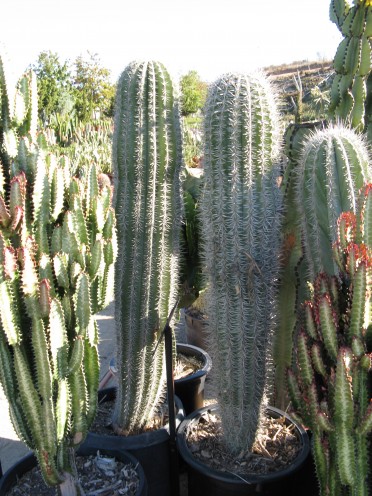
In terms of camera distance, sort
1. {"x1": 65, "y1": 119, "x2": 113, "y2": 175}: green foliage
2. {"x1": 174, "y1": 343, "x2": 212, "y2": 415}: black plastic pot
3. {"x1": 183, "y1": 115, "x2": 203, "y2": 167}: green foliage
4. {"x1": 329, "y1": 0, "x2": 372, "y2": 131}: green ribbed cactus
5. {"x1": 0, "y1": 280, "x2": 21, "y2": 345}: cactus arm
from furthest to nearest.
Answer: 1. {"x1": 65, "y1": 119, "x2": 113, "y2": 175}: green foliage
2. {"x1": 183, "y1": 115, "x2": 203, "y2": 167}: green foliage
3. {"x1": 329, "y1": 0, "x2": 372, "y2": 131}: green ribbed cactus
4. {"x1": 174, "y1": 343, "x2": 212, "y2": 415}: black plastic pot
5. {"x1": 0, "y1": 280, "x2": 21, "y2": 345}: cactus arm

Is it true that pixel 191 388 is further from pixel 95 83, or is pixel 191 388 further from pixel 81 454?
pixel 95 83

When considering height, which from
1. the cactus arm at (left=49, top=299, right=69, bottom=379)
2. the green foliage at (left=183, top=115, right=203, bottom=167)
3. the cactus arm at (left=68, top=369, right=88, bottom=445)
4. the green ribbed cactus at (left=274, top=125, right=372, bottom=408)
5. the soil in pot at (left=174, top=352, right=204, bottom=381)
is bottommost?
the soil in pot at (left=174, top=352, right=204, bottom=381)

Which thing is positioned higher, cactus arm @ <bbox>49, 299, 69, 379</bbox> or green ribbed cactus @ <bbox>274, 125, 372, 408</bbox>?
green ribbed cactus @ <bbox>274, 125, 372, 408</bbox>

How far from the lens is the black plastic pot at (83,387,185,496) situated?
2.13 m

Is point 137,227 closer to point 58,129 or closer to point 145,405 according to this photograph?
point 145,405

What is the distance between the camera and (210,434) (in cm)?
218

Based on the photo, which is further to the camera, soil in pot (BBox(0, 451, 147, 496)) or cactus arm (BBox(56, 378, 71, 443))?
soil in pot (BBox(0, 451, 147, 496))

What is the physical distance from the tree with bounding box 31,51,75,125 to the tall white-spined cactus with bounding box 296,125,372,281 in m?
10.5

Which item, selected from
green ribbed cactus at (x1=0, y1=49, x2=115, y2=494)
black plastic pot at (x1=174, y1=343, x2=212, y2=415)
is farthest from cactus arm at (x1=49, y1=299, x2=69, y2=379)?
black plastic pot at (x1=174, y1=343, x2=212, y2=415)

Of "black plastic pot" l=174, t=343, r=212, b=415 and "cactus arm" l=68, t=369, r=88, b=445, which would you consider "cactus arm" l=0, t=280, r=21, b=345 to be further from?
"black plastic pot" l=174, t=343, r=212, b=415

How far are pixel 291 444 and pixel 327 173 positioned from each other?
3.71ft

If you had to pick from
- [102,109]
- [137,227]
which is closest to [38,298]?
[137,227]

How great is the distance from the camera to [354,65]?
2975 mm

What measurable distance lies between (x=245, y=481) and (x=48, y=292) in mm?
1032
